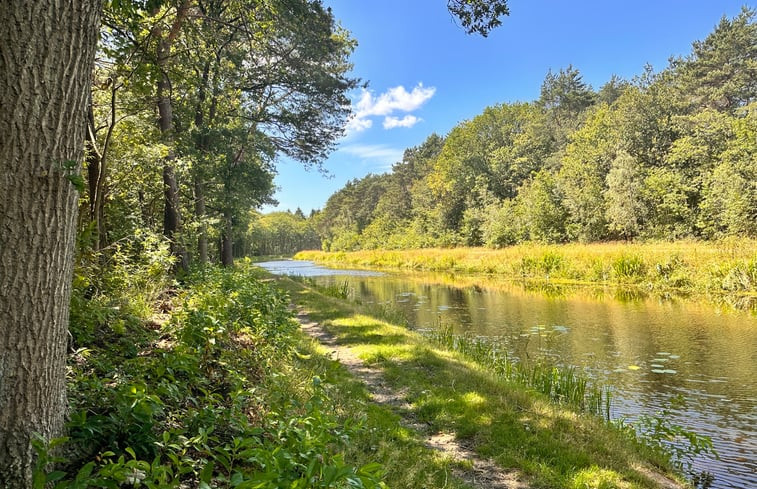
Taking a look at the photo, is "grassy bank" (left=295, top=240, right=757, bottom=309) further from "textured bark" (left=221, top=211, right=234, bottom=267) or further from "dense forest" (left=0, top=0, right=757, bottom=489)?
"textured bark" (left=221, top=211, right=234, bottom=267)

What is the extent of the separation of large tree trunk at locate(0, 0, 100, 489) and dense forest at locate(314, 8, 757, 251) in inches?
1118

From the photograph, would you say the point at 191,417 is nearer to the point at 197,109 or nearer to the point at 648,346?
the point at 648,346

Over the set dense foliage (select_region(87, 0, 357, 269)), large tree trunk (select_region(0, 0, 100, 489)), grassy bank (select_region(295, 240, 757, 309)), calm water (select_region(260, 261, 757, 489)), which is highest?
dense foliage (select_region(87, 0, 357, 269))

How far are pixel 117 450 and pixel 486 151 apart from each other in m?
49.6

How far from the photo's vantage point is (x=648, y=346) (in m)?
8.90

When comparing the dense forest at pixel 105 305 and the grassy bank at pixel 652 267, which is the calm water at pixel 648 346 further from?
the dense forest at pixel 105 305

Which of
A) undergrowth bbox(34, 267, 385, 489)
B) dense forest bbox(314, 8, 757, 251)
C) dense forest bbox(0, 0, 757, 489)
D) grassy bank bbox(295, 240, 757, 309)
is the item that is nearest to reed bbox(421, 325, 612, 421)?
dense forest bbox(0, 0, 757, 489)

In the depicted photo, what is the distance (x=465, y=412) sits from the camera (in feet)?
16.6

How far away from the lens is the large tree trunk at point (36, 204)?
5.65 feet

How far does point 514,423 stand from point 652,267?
1585cm

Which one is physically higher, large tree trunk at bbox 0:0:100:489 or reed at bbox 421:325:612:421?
large tree trunk at bbox 0:0:100:489

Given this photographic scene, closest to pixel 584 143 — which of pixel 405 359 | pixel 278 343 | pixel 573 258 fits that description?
pixel 573 258

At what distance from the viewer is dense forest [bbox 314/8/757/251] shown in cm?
2536

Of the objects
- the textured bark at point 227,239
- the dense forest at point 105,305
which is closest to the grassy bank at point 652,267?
the dense forest at point 105,305
